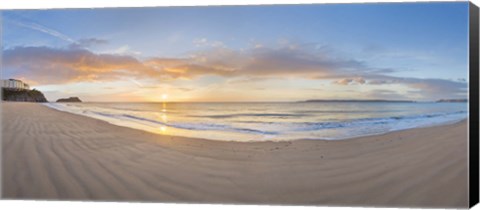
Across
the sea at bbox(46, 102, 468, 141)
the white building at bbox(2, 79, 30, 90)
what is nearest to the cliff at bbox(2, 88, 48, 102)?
the white building at bbox(2, 79, 30, 90)

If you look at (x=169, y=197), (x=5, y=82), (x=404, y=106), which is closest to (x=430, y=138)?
(x=404, y=106)

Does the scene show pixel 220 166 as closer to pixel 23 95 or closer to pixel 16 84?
pixel 23 95

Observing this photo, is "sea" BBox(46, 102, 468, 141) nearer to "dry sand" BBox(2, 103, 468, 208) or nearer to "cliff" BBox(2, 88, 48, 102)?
"dry sand" BBox(2, 103, 468, 208)

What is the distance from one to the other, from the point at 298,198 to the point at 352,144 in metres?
0.73

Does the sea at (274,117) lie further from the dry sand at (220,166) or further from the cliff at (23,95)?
the cliff at (23,95)

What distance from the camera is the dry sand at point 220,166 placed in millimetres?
6105

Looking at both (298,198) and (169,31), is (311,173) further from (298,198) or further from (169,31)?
(169,31)

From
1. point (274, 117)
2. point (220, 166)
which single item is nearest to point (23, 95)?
point (220, 166)

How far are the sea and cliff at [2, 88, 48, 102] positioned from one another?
0.29 metres

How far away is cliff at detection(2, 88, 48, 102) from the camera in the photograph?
22.3 feet

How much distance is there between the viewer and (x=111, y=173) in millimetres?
6570

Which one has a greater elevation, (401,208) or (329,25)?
(329,25)

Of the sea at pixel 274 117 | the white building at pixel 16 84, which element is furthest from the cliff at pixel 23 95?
the sea at pixel 274 117

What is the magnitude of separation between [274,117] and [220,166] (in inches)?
28.3
